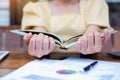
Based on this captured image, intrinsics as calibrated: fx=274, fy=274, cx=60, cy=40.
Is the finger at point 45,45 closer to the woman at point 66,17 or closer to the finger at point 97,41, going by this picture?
the finger at point 97,41

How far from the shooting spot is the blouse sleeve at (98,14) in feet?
3.87

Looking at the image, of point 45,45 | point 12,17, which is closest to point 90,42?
point 45,45

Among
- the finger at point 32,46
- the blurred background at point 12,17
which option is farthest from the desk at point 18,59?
the blurred background at point 12,17

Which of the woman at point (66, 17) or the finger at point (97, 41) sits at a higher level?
the woman at point (66, 17)

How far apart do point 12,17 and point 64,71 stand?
43.3 inches

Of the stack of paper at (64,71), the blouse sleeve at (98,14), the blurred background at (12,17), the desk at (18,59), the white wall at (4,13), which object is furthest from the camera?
the white wall at (4,13)

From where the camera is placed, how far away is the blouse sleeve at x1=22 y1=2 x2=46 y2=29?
1.18 m

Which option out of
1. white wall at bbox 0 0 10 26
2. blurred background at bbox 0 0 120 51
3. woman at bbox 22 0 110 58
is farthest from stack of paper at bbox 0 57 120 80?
white wall at bbox 0 0 10 26

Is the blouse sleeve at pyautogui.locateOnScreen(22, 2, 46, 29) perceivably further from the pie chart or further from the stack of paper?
the pie chart

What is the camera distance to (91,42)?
2.93 ft

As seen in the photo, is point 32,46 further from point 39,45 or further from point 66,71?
point 66,71

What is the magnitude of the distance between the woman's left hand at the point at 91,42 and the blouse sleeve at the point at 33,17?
1.10 ft

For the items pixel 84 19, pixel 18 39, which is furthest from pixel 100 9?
pixel 18 39

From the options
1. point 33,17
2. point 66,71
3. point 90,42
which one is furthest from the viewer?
point 33,17
